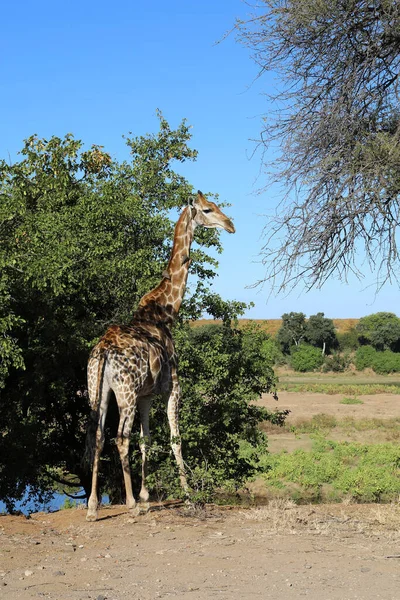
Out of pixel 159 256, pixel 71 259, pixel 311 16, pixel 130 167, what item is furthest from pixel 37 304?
pixel 311 16

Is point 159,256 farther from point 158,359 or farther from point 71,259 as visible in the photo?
point 158,359

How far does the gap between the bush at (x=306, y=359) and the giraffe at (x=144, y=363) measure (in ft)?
240

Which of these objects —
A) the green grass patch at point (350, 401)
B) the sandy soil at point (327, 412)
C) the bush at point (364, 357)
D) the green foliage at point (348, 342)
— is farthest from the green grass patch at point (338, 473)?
the green foliage at point (348, 342)

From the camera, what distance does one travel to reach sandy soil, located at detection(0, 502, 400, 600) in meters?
6.94

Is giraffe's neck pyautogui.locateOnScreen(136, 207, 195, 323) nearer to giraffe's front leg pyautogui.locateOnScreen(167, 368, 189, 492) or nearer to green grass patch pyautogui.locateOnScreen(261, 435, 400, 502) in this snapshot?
giraffe's front leg pyautogui.locateOnScreen(167, 368, 189, 492)

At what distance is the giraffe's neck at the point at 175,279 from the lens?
1191 centimetres

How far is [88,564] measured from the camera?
26.0 feet

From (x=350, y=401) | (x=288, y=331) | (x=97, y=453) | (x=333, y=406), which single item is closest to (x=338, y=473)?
(x=97, y=453)

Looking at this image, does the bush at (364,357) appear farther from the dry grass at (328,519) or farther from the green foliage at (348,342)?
the dry grass at (328,519)

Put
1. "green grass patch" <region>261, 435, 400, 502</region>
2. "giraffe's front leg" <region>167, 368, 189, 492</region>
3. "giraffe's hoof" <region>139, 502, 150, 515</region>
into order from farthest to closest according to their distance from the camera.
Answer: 1. "green grass patch" <region>261, 435, 400, 502</region>
2. "giraffe's front leg" <region>167, 368, 189, 492</region>
3. "giraffe's hoof" <region>139, 502, 150, 515</region>

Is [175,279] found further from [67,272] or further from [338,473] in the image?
[338,473]

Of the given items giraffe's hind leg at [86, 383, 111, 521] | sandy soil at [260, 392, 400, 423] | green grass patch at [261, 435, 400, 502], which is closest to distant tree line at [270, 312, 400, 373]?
sandy soil at [260, 392, 400, 423]

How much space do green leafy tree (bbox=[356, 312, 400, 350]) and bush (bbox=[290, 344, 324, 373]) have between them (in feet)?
22.3

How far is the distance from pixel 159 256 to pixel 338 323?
4841 inches
